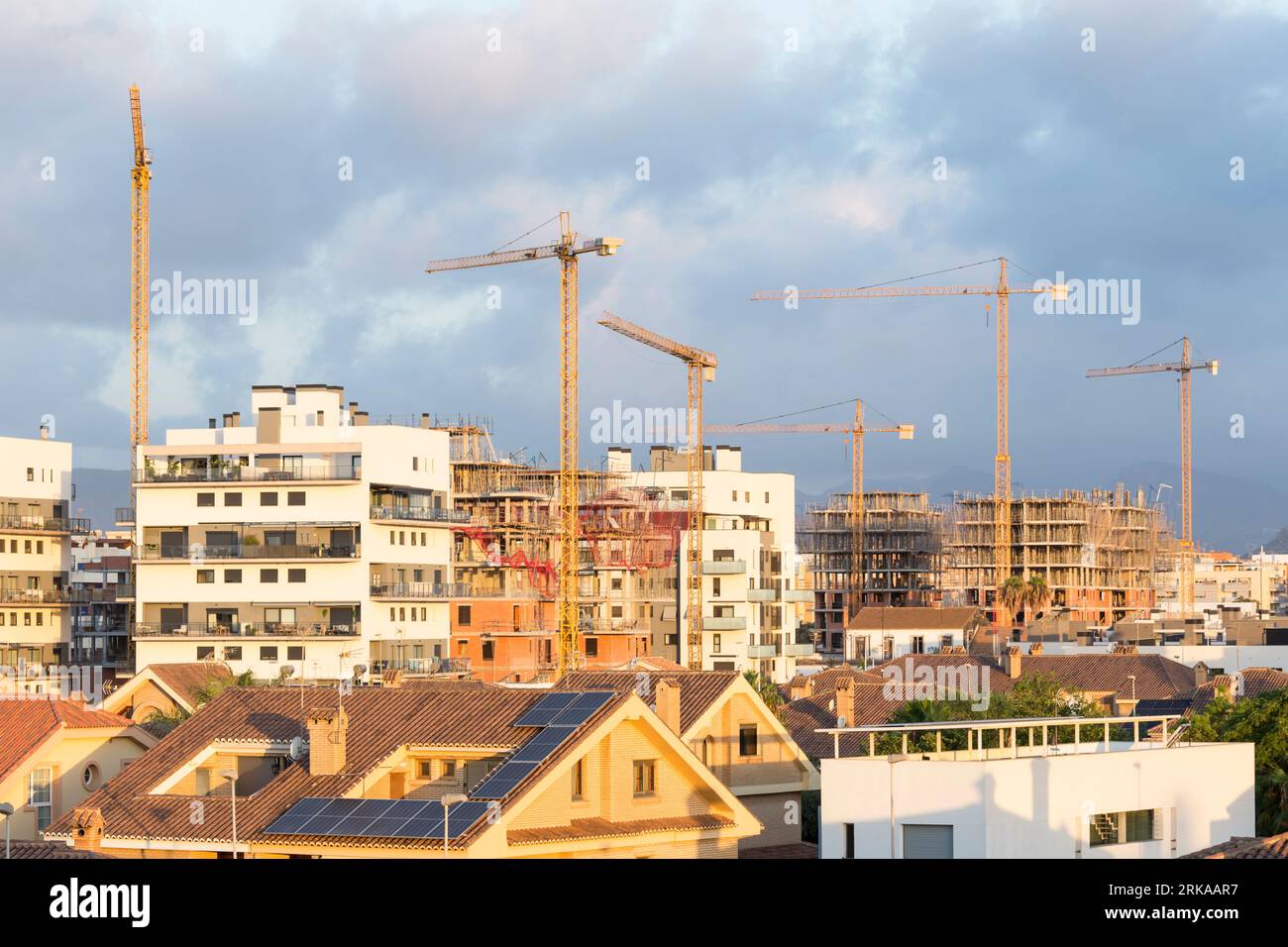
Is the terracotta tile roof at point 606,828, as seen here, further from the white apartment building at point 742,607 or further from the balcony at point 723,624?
the balcony at point 723,624

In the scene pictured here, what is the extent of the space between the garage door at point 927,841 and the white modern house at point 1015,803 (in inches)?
0.7

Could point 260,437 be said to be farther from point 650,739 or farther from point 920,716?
point 650,739

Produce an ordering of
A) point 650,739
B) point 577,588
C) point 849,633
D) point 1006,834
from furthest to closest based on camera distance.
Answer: point 849,633
point 577,588
point 650,739
point 1006,834

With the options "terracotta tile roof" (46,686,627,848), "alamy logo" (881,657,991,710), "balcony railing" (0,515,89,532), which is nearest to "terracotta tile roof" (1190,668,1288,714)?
"alamy logo" (881,657,991,710)

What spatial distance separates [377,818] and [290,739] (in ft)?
27.0

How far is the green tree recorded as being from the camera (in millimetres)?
49906

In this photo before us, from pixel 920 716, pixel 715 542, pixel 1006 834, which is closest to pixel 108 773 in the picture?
pixel 920 716

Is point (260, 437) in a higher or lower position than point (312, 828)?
higher

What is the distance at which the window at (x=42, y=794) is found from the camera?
52875mm

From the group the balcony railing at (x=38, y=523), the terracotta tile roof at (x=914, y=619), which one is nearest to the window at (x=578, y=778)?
the balcony railing at (x=38, y=523)

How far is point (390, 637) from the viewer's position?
384ft

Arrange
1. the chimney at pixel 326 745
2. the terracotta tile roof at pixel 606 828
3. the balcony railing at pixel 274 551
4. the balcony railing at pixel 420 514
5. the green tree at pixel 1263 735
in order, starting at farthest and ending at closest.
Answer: the balcony railing at pixel 420 514 → the balcony railing at pixel 274 551 → the green tree at pixel 1263 735 → the chimney at pixel 326 745 → the terracotta tile roof at pixel 606 828

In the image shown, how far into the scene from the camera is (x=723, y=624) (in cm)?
14912
